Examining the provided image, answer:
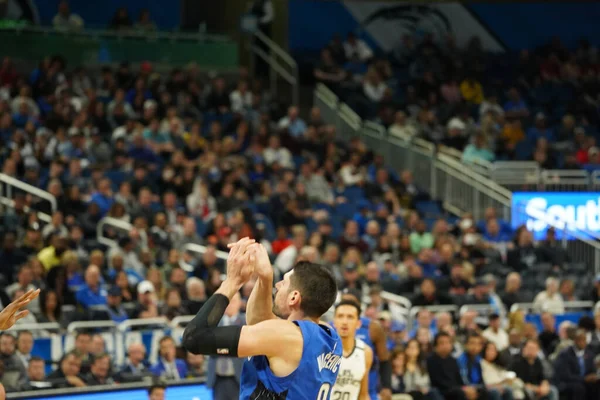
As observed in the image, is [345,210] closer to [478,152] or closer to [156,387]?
[478,152]

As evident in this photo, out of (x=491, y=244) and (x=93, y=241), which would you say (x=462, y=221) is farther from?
(x=93, y=241)

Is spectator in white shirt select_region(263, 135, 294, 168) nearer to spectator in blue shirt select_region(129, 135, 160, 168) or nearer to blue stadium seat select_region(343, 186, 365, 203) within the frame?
blue stadium seat select_region(343, 186, 365, 203)

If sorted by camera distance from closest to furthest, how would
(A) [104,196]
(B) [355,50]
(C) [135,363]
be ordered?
(C) [135,363] → (A) [104,196] → (B) [355,50]

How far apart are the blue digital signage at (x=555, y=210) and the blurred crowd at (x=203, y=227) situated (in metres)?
0.60

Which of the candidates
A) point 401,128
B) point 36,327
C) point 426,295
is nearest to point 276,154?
point 401,128

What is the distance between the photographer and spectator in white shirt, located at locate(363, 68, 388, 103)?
22969 millimetres

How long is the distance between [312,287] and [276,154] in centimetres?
1381

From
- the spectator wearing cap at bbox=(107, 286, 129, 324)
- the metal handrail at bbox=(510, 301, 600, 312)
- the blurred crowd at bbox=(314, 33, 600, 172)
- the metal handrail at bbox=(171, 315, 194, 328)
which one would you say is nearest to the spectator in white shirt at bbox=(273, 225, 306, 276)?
the metal handrail at bbox=(171, 315, 194, 328)

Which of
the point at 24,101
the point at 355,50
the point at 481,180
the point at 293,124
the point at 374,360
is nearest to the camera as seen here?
the point at 374,360

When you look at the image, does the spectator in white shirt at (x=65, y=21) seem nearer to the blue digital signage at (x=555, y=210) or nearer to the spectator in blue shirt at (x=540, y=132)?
the blue digital signage at (x=555, y=210)

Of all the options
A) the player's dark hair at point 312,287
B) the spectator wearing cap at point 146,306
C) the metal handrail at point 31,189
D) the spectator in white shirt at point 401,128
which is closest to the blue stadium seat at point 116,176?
the metal handrail at point 31,189

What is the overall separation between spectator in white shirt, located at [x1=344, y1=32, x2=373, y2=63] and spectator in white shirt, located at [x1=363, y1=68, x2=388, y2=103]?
1.13m

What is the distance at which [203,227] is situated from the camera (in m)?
16.0

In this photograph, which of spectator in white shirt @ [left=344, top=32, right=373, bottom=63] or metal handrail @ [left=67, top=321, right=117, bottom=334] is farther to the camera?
spectator in white shirt @ [left=344, top=32, right=373, bottom=63]
